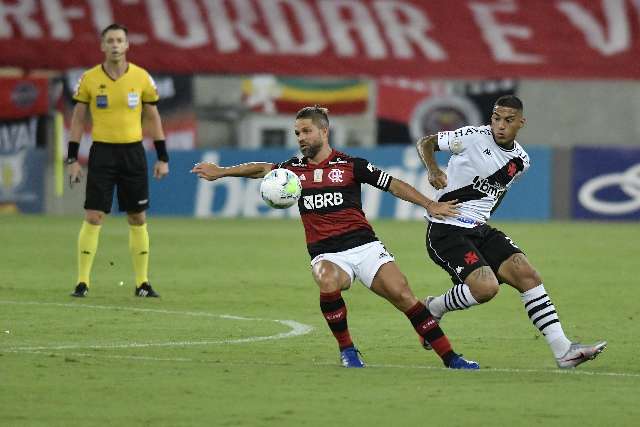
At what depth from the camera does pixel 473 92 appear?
31938mm

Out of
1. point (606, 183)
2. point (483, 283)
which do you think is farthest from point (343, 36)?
point (483, 283)

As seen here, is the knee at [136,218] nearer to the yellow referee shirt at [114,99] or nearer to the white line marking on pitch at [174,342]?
the yellow referee shirt at [114,99]

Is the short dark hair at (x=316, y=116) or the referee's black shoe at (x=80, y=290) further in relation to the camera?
the referee's black shoe at (x=80, y=290)

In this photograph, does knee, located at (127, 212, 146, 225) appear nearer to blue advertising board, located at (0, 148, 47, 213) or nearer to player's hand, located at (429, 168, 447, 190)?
player's hand, located at (429, 168, 447, 190)

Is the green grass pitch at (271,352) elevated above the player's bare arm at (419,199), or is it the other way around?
the player's bare arm at (419,199)

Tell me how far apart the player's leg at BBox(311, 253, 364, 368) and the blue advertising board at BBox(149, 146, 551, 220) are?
17.4m

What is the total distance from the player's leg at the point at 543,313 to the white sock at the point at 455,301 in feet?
0.92

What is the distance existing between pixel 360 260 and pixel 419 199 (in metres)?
0.51

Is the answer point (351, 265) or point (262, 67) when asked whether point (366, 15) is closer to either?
point (262, 67)

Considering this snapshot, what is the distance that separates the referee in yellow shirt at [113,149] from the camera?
1329cm

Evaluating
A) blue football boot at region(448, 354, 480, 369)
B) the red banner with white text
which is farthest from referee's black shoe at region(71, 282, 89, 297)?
the red banner with white text

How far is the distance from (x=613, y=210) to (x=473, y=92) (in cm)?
588

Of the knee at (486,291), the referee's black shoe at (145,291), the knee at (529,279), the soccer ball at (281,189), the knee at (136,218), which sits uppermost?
the soccer ball at (281,189)

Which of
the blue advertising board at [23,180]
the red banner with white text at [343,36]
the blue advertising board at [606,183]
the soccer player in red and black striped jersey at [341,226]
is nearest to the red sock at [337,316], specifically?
the soccer player in red and black striped jersey at [341,226]
